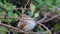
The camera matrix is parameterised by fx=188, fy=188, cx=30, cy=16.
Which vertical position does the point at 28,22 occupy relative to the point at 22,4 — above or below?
below

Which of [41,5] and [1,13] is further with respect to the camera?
[41,5]

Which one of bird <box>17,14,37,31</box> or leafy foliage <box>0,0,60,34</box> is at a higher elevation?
leafy foliage <box>0,0,60,34</box>

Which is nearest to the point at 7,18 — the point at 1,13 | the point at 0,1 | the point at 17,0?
the point at 1,13

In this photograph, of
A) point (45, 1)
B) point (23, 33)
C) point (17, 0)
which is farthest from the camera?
point (17, 0)

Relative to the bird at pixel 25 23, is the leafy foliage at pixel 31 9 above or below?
above

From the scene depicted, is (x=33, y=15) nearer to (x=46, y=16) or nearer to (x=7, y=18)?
(x=46, y=16)

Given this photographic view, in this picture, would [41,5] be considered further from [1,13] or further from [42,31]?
[1,13]

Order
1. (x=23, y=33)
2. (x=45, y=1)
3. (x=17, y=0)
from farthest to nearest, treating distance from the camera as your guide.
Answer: (x=17, y=0) < (x=45, y=1) < (x=23, y=33)

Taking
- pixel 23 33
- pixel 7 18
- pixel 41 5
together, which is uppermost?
pixel 41 5
